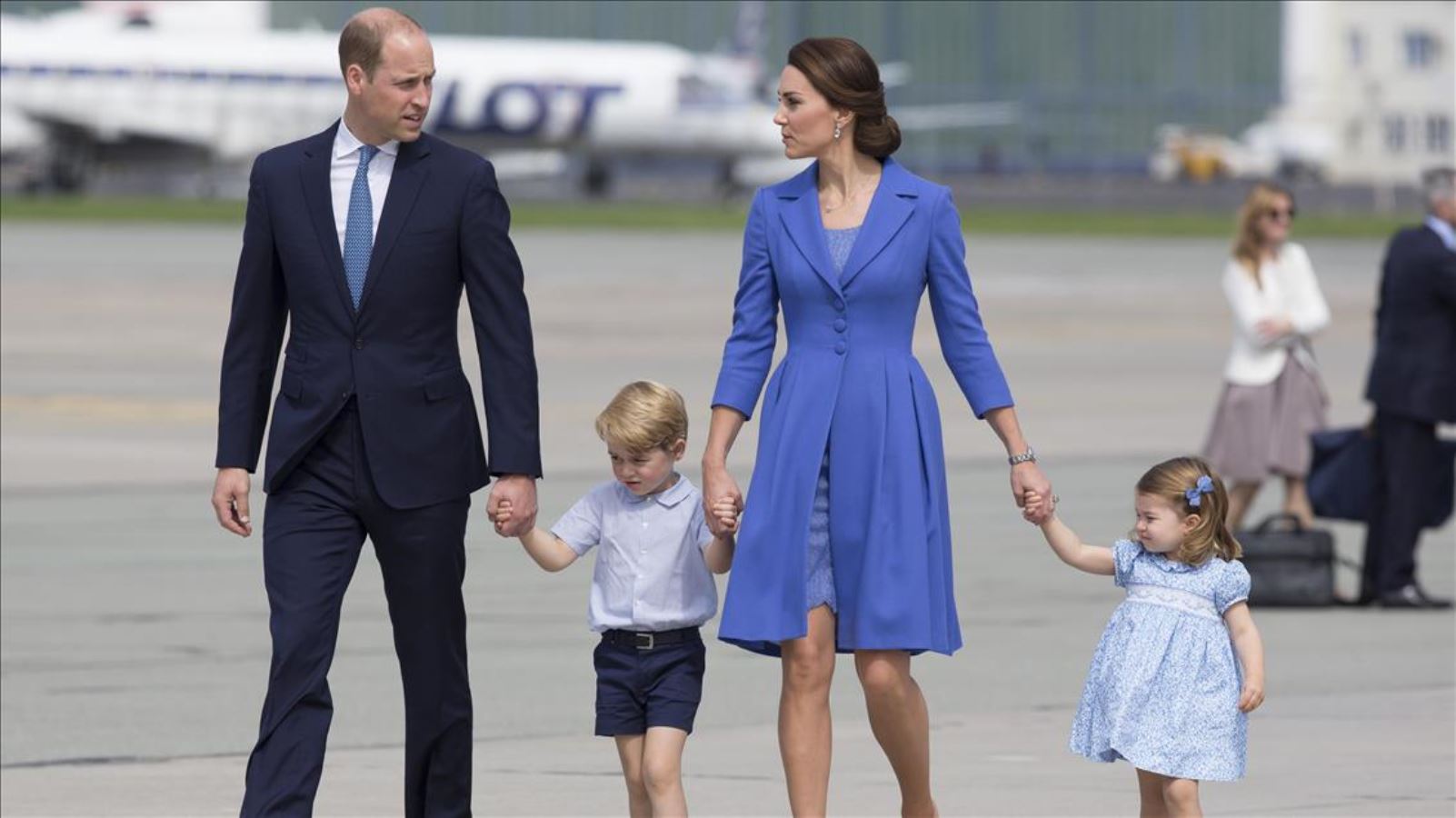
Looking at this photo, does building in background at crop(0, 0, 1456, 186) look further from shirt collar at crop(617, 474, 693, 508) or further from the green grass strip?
shirt collar at crop(617, 474, 693, 508)

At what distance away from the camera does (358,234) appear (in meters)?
5.93

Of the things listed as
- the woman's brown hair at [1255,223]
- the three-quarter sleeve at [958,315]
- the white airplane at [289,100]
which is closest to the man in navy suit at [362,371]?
the three-quarter sleeve at [958,315]

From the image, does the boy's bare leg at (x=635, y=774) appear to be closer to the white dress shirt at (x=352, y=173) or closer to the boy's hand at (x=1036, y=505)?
the boy's hand at (x=1036, y=505)

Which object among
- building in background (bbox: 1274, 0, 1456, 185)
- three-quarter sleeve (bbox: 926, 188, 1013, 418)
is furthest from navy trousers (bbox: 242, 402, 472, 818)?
building in background (bbox: 1274, 0, 1456, 185)

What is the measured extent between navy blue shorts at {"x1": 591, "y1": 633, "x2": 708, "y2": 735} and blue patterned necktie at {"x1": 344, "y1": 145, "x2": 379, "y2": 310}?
0.94 metres

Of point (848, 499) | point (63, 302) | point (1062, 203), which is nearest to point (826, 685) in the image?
point (848, 499)

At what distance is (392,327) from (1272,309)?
7.70 m

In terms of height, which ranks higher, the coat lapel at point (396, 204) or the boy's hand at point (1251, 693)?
the coat lapel at point (396, 204)

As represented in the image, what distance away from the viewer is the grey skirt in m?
13.0

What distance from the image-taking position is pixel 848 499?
5988mm

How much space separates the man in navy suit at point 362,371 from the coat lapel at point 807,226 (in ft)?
1.98

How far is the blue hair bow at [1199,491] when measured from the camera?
5852 mm

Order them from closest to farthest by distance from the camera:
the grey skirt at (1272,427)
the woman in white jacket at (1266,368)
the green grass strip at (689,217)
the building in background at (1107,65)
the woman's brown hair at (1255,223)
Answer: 1. the woman's brown hair at (1255,223)
2. the woman in white jacket at (1266,368)
3. the grey skirt at (1272,427)
4. the green grass strip at (689,217)
5. the building in background at (1107,65)

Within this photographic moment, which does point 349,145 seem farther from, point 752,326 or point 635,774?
point 635,774
